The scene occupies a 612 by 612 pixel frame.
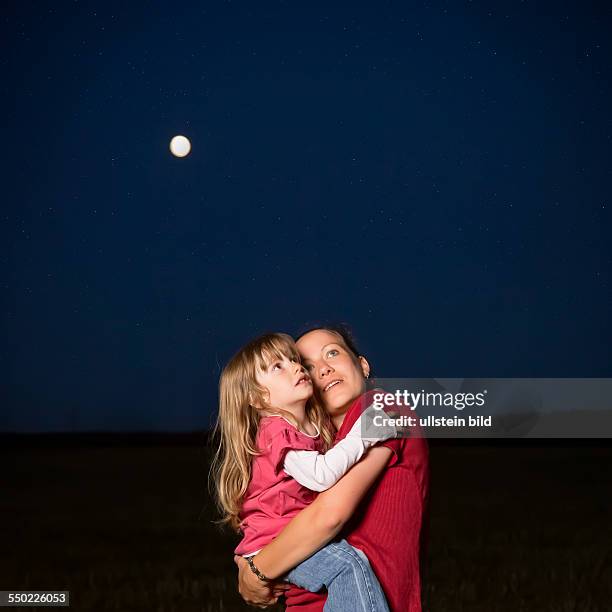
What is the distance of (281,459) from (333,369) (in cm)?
37

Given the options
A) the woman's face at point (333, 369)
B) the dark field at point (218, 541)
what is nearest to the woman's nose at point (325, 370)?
the woman's face at point (333, 369)

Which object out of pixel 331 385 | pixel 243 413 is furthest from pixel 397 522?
pixel 243 413

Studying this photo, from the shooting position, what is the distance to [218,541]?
12.9 meters

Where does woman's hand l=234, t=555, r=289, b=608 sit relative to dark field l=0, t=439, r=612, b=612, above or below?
below

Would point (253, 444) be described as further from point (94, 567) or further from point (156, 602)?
point (94, 567)

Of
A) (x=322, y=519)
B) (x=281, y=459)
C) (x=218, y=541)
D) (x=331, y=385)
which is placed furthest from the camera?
(x=218, y=541)

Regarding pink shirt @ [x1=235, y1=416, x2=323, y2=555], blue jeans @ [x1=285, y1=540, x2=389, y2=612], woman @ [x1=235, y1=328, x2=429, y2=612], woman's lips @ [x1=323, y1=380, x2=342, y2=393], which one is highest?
woman's lips @ [x1=323, y1=380, x2=342, y2=393]

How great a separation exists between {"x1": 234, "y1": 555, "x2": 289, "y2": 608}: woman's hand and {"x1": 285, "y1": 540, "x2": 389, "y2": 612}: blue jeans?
0.18m

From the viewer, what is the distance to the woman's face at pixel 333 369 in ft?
10.2

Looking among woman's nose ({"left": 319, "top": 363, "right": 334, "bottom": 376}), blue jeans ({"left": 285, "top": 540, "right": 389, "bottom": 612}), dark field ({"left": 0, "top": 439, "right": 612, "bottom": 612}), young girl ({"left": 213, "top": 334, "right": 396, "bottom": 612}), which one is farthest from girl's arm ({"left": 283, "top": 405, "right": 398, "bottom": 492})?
dark field ({"left": 0, "top": 439, "right": 612, "bottom": 612})

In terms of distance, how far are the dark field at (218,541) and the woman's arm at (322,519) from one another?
19.7 feet

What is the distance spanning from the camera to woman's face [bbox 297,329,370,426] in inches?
122

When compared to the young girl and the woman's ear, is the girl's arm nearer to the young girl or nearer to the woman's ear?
the young girl

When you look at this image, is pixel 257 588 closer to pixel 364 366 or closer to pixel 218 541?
pixel 364 366
